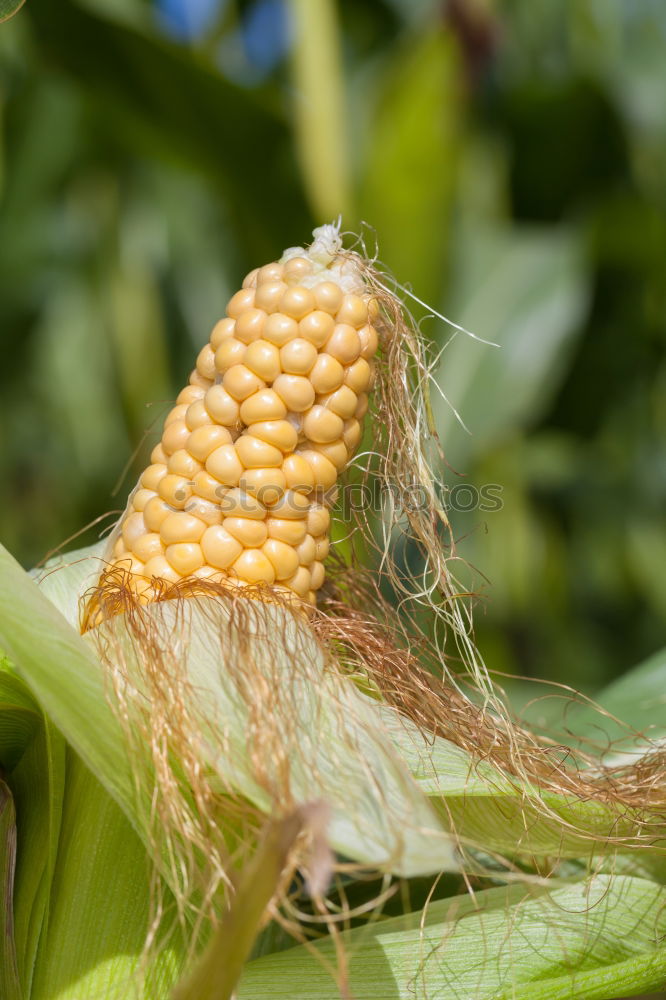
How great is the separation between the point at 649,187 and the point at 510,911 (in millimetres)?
2684

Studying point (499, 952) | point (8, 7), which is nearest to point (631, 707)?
point (499, 952)

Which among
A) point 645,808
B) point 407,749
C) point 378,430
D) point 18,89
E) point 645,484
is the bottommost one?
point 645,484

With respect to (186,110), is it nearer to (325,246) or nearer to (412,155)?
(412,155)

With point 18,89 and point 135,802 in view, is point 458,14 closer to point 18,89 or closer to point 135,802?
point 18,89

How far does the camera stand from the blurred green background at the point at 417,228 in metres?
2.02

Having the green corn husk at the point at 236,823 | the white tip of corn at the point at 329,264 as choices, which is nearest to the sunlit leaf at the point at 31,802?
the green corn husk at the point at 236,823

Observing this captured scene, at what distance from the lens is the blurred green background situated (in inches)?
79.7

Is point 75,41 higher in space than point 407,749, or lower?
higher

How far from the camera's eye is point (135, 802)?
24.7 inches

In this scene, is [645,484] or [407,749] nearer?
[407,749]

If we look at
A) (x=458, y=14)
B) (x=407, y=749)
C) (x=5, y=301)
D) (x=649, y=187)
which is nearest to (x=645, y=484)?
(x=649, y=187)

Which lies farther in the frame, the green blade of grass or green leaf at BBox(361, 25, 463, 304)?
green leaf at BBox(361, 25, 463, 304)

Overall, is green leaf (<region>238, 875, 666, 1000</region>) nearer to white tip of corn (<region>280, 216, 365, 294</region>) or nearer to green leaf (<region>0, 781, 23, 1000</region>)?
green leaf (<region>0, 781, 23, 1000</region>)

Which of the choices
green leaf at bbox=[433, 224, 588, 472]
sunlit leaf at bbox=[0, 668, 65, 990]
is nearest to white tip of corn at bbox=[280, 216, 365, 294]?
sunlit leaf at bbox=[0, 668, 65, 990]
